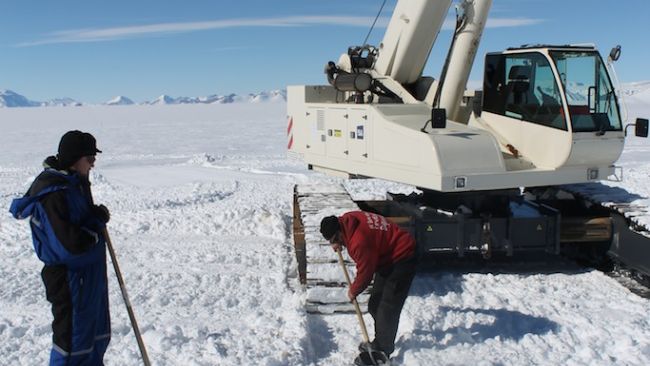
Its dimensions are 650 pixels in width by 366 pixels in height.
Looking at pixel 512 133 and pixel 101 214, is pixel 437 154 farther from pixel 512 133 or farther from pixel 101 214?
pixel 101 214

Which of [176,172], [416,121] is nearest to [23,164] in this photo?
[176,172]

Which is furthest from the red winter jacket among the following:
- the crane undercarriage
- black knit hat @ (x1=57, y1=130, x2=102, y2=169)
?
black knit hat @ (x1=57, y1=130, x2=102, y2=169)

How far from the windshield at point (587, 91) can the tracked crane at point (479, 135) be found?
11mm

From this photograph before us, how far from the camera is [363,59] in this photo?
A: 8781mm

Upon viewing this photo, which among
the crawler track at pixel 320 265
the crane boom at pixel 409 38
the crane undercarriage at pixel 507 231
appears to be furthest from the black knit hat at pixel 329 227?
the crane boom at pixel 409 38

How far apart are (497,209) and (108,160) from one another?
52.4 feet

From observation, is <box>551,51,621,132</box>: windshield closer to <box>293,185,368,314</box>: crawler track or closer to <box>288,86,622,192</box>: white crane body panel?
<box>288,86,622,192</box>: white crane body panel

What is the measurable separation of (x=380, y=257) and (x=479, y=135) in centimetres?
260

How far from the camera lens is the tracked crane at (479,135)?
22.5 feet

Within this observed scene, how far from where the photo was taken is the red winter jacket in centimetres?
479

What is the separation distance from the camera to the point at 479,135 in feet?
22.9

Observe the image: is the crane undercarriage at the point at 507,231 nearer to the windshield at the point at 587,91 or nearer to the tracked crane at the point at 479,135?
the tracked crane at the point at 479,135

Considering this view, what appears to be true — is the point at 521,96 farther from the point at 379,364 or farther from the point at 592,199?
the point at 379,364

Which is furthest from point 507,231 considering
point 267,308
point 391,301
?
point 267,308
